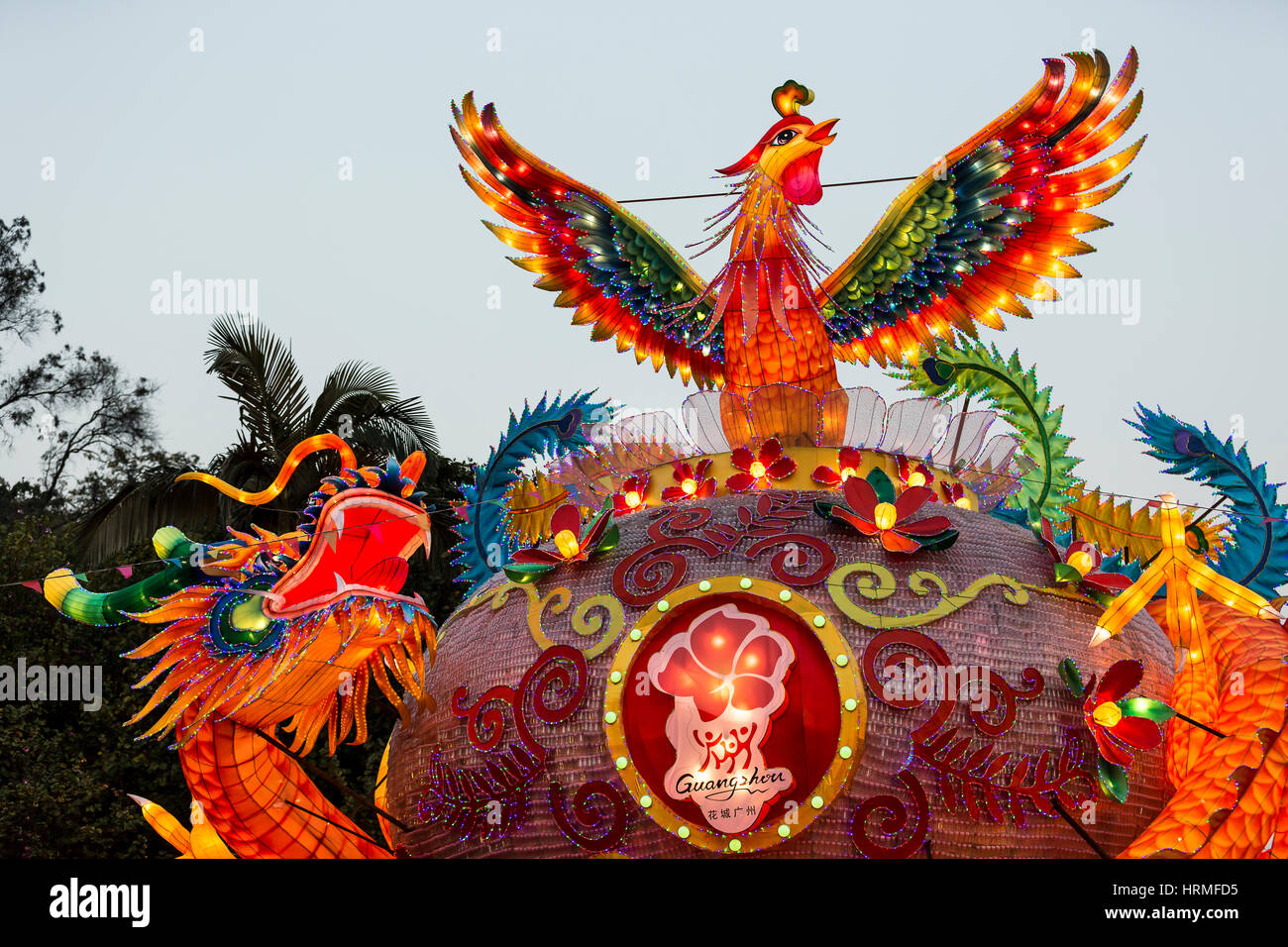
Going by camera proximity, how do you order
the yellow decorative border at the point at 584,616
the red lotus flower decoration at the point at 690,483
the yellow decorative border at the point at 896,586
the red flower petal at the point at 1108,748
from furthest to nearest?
the red lotus flower decoration at the point at 690,483 < the yellow decorative border at the point at 584,616 < the yellow decorative border at the point at 896,586 < the red flower petal at the point at 1108,748

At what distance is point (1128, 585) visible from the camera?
8.29 meters

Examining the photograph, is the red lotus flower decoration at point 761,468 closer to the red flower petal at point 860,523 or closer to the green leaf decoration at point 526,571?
the red flower petal at point 860,523

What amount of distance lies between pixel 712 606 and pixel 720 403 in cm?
211

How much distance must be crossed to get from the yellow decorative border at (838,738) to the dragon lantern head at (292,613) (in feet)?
4.20

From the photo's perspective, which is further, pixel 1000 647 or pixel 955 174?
pixel 955 174

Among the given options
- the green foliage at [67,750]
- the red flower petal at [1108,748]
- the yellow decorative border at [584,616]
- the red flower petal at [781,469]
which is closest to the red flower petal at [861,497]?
the red flower petal at [781,469]

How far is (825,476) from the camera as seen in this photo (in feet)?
29.9

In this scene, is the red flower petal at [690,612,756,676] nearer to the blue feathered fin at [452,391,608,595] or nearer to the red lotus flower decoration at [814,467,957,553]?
the red lotus flower decoration at [814,467,957,553]

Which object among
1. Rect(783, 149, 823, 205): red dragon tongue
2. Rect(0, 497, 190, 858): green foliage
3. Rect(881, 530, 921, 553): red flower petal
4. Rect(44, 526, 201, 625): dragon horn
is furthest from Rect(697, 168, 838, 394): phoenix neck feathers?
Rect(0, 497, 190, 858): green foliage

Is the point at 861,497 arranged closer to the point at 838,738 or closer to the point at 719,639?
the point at 719,639

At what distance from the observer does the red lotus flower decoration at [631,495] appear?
9.56 m
